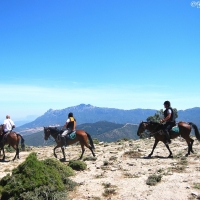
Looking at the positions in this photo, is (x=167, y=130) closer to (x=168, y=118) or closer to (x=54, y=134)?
(x=168, y=118)

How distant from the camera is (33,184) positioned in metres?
9.66

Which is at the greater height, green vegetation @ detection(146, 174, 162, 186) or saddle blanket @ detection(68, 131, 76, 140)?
saddle blanket @ detection(68, 131, 76, 140)

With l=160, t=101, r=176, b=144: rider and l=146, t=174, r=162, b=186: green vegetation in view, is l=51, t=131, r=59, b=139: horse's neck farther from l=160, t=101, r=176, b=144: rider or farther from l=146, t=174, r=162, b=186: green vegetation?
l=146, t=174, r=162, b=186: green vegetation

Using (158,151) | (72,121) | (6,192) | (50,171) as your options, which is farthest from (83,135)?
(6,192)

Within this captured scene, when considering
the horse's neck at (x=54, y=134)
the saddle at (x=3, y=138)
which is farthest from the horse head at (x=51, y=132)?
the saddle at (x=3, y=138)

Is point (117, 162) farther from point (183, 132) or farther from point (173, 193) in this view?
point (173, 193)

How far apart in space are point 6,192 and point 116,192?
4519mm

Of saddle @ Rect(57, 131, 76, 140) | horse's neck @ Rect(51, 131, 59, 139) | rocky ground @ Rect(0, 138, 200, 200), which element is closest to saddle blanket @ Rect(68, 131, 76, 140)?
saddle @ Rect(57, 131, 76, 140)

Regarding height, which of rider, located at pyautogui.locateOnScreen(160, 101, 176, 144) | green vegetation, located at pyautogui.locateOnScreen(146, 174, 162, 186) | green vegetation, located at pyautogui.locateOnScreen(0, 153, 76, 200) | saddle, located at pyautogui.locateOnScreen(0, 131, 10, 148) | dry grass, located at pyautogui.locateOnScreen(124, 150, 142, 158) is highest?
rider, located at pyautogui.locateOnScreen(160, 101, 176, 144)

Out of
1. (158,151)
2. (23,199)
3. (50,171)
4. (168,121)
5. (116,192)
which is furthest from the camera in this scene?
(158,151)

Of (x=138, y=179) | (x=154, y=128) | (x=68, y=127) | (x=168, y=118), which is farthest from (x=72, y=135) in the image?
(x=138, y=179)

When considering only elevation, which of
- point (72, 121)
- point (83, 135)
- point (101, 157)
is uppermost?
point (72, 121)

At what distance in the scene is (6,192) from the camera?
31.4 feet

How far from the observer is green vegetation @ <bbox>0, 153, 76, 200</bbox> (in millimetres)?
9342
